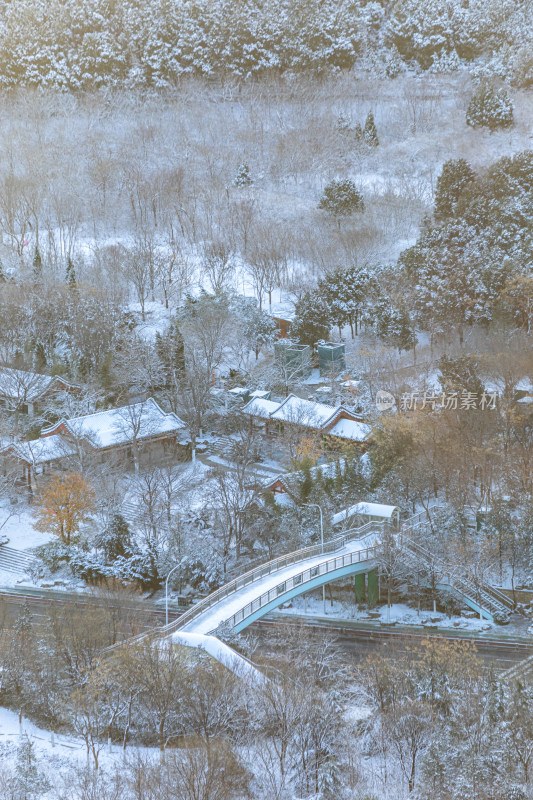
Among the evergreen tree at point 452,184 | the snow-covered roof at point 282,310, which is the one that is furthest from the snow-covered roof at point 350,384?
the evergreen tree at point 452,184

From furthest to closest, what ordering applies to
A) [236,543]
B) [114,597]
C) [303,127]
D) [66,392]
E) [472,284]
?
1. [303,127]
2. [472,284]
3. [66,392]
4. [236,543]
5. [114,597]

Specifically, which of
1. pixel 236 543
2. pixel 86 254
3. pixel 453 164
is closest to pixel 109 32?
pixel 86 254

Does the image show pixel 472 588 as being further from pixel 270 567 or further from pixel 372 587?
pixel 270 567

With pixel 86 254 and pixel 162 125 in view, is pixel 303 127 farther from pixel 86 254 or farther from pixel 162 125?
pixel 86 254

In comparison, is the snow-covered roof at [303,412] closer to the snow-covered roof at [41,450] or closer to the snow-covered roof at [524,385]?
the snow-covered roof at [524,385]

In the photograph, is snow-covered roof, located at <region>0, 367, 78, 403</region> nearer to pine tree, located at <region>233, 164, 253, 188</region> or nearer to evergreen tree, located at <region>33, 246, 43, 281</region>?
evergreen tree, located at <region>33, 246, 43, 281</region>
